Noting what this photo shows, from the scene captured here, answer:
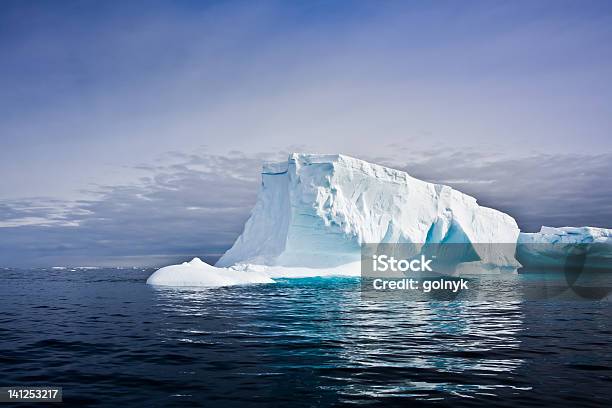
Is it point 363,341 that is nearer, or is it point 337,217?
point 363,341

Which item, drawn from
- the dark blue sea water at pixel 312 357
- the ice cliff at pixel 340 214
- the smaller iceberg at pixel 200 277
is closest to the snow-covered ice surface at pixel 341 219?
the ice cliff at pixel 340 214

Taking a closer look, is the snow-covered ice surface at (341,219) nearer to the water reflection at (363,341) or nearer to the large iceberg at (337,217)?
the large iceberg at (337,217)

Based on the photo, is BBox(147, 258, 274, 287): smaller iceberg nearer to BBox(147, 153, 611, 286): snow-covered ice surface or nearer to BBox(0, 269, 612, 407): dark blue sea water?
BBox(147, 153, 611, 286): snow-covered ice surface

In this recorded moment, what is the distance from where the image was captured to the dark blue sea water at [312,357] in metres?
5.57

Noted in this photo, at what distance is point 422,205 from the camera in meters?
35.8

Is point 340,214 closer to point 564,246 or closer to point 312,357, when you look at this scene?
point 564,246

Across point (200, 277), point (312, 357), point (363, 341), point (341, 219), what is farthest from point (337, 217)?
point (312, 357)

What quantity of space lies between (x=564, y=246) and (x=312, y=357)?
39680 mm

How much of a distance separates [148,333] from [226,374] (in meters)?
4.29

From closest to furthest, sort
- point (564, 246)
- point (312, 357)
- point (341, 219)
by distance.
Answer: point (312, 357) → point (341, 219) → point (564, 246)

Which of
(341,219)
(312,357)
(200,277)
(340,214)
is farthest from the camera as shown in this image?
(340,214)

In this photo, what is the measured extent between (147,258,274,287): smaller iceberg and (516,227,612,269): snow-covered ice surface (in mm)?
27132

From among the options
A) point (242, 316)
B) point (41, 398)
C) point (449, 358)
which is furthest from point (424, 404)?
point (242, 316)

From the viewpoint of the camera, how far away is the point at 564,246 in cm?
3984
